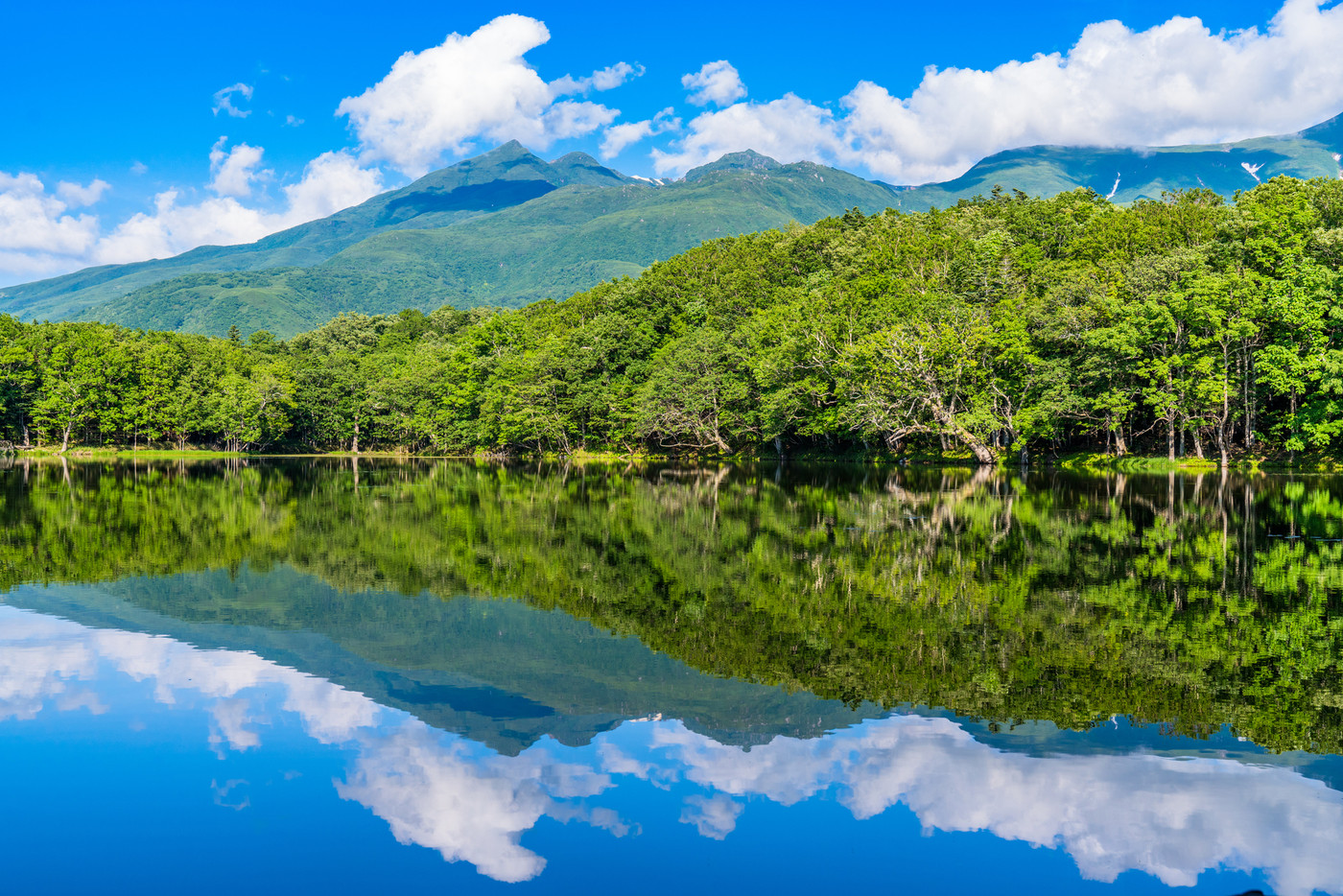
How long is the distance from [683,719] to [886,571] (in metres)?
8.19

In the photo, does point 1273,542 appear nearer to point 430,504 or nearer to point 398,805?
point 398,805

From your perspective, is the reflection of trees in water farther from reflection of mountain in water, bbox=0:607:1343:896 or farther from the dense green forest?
the dense green forest

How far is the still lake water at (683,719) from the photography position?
19.6 ft

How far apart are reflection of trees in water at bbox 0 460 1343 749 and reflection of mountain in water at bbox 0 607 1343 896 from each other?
1075mm

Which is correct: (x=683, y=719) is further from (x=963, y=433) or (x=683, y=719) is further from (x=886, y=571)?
(x=963, y=433)

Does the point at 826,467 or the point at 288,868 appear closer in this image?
the point at 288,868

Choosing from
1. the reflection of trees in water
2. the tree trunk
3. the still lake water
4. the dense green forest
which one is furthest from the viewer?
the tree trunk

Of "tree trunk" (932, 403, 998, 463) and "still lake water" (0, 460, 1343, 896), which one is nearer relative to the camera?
"still lake water" (0, 460, 1343, 896)

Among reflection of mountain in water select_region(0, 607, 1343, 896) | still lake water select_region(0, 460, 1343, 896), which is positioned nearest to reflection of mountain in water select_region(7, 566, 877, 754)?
still lake water select_region(0, 460, 1343, 896)

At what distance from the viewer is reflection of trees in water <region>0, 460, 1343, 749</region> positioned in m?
9.34

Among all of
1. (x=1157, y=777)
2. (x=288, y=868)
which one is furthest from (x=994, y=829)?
(x=288, y=868)

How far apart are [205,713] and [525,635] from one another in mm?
4353

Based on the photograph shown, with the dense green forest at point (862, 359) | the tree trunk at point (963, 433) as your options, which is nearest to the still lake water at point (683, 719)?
the dense green forest at point (862, 359)

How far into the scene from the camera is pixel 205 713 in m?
9.09
